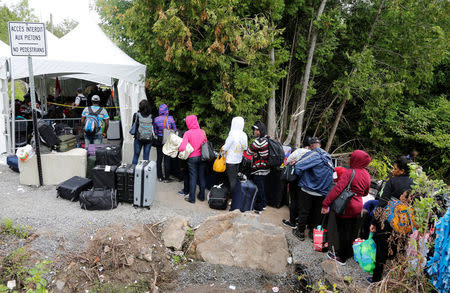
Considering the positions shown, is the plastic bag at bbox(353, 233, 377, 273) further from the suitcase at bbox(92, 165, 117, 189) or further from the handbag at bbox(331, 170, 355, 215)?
the suitcase at bbox(92, 165, 117, 189)

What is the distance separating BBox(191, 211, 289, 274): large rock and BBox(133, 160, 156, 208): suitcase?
1.28 metres

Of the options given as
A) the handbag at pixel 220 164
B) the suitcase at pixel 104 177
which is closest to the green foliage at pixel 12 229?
the suitcase at pixel 104 177

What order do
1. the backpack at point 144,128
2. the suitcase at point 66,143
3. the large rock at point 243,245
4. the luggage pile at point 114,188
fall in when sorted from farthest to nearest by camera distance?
the backpack at point 144,128 < the suitcase at point 66,143 < the luggage pile at point 114,188 < the large rock at point 243,245

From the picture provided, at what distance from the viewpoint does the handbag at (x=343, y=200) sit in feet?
14.4

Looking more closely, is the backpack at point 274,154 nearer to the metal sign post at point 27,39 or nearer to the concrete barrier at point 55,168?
the concrete barrier at point 55,168

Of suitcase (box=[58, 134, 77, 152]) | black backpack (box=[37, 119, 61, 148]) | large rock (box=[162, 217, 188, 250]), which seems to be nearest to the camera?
large rock (box=[162, 217, 188, 250])

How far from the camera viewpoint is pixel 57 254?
4328 millimetres

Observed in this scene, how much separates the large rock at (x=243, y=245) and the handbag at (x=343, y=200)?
40.8 inches

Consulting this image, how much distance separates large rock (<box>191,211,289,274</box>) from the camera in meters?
4.78

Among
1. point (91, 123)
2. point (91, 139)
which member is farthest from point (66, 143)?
point (91, 139)

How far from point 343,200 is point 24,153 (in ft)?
A: 19.8

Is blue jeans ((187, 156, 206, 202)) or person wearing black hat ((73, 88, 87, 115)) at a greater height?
person wearing black hat ((73, 88, 87, 115))

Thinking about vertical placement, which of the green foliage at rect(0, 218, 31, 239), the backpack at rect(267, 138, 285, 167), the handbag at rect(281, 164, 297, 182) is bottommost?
the green foliage at rect(0, 218, 31, 239)

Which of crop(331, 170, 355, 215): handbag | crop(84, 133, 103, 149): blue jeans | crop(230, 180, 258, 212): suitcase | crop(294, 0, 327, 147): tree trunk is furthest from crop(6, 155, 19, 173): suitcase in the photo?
crop(294, 0, 327, 147): tree trunk
